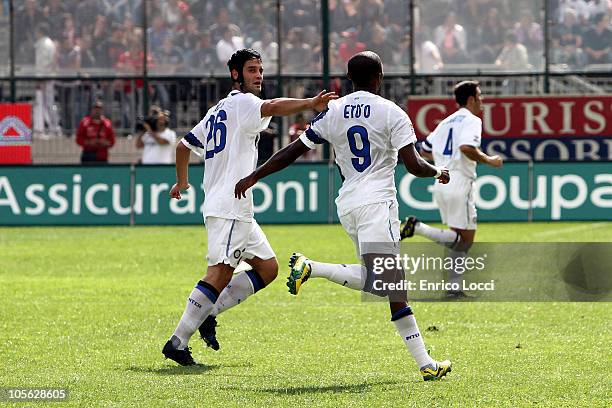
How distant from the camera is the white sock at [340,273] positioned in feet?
29.7

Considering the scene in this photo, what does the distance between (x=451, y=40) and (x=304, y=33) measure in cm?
279

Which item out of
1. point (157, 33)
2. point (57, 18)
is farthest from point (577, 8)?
point (57, 18)

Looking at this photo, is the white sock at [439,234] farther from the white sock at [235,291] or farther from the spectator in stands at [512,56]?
the spectator in stands at [512,56]

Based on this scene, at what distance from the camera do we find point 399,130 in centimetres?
882

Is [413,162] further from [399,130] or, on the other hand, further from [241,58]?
[241,58]

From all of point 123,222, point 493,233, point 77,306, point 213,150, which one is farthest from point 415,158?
point 123,222

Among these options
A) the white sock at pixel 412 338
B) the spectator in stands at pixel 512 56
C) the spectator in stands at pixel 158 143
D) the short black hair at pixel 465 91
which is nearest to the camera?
the white sock at pixel 412 338

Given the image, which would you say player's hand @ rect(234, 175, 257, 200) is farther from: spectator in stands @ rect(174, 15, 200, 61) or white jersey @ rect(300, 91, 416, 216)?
spectator in stands @ rect(174, 15, 200, 61)

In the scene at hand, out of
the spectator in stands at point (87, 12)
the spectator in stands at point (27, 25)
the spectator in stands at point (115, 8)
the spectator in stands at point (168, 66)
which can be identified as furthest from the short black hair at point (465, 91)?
the spectator in stands at point (27, 25)

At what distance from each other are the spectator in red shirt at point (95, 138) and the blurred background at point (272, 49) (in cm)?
36

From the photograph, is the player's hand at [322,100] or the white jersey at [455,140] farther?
the white jersey at [455,140]

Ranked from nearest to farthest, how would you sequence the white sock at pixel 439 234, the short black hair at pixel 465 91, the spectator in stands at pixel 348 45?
the short black hair at pixel 465 91 → the white sock at pixel 439 234 → the spectator in stands at pixel 348 45

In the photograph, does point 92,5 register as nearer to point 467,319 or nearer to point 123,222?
point 123,222

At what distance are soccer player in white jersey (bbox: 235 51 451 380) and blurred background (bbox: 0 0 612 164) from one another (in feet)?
56.8
